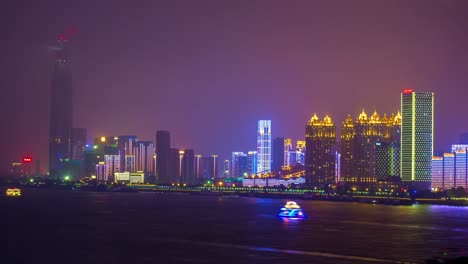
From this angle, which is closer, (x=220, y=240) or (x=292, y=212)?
(x=220, y=240)

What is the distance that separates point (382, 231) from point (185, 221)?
23692 millimetres

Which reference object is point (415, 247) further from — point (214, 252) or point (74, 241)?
point (74, 241)

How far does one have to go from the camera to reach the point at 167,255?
54.9 meters

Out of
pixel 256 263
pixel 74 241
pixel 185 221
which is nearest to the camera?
pixel 256 263

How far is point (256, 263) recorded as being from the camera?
5022 cm

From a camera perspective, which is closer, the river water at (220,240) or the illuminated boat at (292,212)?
the river water at (220,240)

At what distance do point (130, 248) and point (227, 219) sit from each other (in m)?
36.8

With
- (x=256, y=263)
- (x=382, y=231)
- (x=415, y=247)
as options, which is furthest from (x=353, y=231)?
(x=256, y=263)

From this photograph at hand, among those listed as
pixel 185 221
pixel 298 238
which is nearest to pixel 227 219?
pixel 185 221

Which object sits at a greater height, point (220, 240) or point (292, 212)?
point (220, 240)

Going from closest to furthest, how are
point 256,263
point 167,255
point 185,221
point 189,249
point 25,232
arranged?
point 256,263
point 167,255
point 189,249
point 25,232
point 185,221

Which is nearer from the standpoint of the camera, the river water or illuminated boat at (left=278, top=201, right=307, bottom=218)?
the river water

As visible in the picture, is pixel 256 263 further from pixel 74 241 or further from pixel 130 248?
pixel 74 241

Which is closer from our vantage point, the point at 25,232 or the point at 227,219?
the point at 25,232
